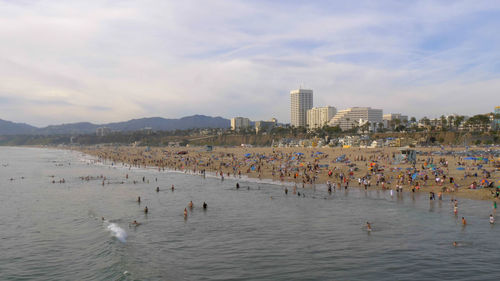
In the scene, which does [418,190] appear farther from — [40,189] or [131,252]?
[40,189]

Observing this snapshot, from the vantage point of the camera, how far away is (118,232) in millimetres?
21453

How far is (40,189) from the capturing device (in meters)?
40.0

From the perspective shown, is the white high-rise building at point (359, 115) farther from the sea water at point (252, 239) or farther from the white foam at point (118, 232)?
the white foam at point (118, 232)

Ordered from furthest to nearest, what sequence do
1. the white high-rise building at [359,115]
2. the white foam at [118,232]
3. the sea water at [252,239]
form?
the white high-rise building at [359,115] → the white foam at [118,232] → the sea water at [252,239]

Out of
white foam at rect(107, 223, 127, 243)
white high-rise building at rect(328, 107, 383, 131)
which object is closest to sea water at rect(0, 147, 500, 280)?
white foam at rect(107, 223, 127, 243)

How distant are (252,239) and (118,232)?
822 centimetres

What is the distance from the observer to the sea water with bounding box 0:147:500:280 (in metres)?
15.2

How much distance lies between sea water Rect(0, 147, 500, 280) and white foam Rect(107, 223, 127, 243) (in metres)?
0.05

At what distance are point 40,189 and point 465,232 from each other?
40452 millimetres

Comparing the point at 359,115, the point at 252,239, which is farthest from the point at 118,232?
the point at 359,115

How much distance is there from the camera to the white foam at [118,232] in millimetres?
20266

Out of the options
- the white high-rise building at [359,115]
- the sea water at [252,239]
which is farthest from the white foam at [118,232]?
the white high-rise building at [359,115]

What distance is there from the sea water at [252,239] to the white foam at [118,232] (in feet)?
0.17

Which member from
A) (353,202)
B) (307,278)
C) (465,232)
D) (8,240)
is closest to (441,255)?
(465,232)
